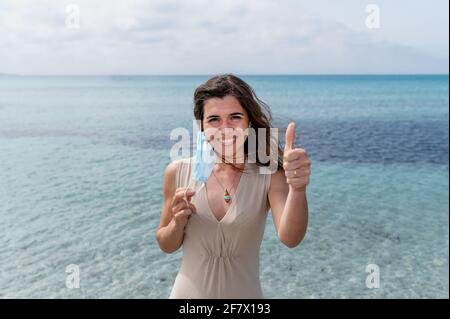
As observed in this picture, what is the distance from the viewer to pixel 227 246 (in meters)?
2.75

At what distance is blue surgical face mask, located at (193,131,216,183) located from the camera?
2.83m

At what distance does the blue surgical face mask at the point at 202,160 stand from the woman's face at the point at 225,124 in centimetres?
6

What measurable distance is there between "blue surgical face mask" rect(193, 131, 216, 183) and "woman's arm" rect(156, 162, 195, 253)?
151 millimetres

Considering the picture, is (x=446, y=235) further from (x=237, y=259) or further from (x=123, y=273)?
(x=237, y=259)

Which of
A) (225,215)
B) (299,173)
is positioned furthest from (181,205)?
(299,173)

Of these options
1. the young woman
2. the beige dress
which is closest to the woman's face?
the young woman

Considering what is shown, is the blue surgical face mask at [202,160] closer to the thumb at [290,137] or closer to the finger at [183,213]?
the finger at [183,213]

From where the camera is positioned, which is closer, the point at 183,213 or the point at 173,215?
the point at 183,213

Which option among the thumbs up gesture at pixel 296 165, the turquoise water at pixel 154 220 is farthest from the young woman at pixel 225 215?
the turquoise water at pixel 154 220

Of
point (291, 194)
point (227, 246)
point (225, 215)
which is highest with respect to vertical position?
point (291, 194)

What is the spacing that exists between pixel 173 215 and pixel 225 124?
57 centimetres

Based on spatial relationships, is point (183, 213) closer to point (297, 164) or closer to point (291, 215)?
point (291, 215)
